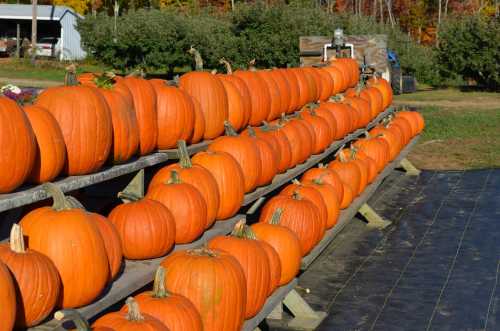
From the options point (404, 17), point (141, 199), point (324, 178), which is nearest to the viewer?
point (141, 199)

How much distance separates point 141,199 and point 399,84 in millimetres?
25944

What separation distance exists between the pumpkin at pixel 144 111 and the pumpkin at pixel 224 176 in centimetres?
47

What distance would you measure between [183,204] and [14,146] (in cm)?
139

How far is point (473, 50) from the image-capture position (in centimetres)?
3097

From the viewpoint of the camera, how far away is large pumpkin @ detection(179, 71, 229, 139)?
19.8 feet

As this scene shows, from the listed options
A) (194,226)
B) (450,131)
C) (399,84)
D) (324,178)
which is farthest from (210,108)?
(399,84)

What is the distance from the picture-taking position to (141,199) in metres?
4.57

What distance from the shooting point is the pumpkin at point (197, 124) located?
19.3ft

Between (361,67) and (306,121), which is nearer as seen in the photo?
(306,121)

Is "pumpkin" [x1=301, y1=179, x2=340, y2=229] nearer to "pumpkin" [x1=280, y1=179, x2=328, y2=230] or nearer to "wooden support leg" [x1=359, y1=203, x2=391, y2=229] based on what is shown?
"pumpkin" [x1=280, y1=179, x2=328, y2=230]

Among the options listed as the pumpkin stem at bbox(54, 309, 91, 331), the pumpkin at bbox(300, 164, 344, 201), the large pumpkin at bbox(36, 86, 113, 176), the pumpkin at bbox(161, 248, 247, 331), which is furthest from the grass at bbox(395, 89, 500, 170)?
the pumpkin stem at bbox(54, 309, 91, 331)

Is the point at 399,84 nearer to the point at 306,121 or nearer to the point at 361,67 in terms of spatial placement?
the point at 361,67

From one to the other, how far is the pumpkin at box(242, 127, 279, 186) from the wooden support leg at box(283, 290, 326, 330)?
900 mm

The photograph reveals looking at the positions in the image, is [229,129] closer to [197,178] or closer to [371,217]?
[197,178]
